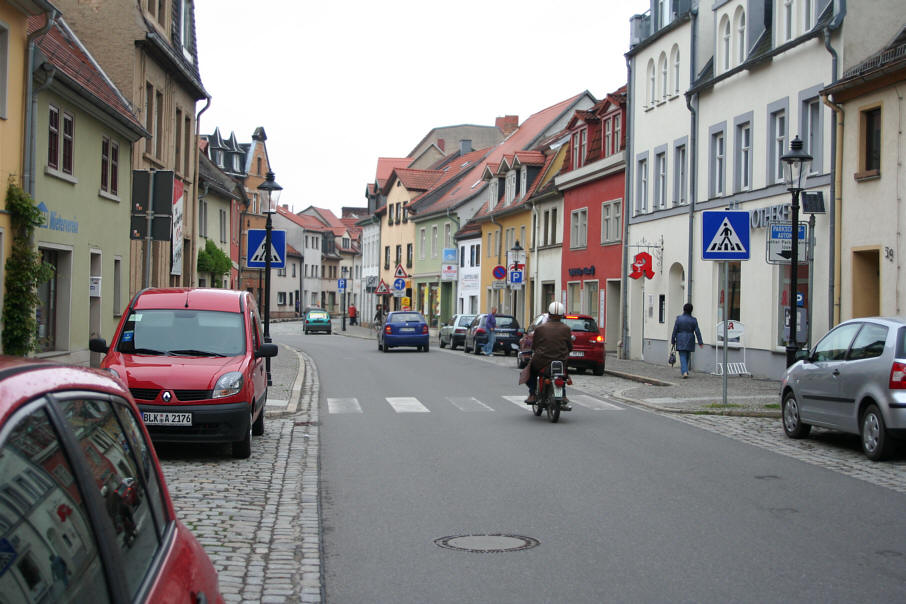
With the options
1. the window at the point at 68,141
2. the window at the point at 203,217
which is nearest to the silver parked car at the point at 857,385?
the window at the point at 68,141

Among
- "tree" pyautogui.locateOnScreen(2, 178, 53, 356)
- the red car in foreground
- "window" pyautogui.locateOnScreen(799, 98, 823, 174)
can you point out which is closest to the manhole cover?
the red car in foreground

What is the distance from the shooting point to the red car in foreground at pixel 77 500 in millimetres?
1964

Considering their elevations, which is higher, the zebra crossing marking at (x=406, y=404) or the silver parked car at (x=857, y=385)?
the silver parked car at (x=857, y=385)

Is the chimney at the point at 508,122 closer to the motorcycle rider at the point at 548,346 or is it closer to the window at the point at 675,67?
the window at the point at 675,67

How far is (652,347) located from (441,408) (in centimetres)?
1781

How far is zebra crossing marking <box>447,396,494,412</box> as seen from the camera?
17900 mm

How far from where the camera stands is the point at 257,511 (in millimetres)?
8445

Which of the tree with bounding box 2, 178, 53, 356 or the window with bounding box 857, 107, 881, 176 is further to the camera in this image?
the window with bounding box 857, 107, 881, 176

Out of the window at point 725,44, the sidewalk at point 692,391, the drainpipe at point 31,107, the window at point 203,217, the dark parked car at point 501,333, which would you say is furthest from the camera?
the window at point 203,217

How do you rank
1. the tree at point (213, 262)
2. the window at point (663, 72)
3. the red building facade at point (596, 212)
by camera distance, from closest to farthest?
the window at point (663, 72)
the red building facade at point (596, 212)
the tree at point (213, 262)

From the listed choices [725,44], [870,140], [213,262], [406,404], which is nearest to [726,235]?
[870,140]

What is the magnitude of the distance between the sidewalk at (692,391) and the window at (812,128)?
5.24m

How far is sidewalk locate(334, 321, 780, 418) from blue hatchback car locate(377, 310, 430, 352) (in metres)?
12.3

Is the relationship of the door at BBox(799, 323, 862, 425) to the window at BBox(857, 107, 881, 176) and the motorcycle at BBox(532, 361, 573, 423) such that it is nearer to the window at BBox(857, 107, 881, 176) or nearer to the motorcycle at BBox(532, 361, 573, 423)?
the motorcycle at BBox(532, 361, 573, 423)
